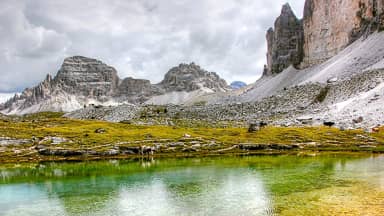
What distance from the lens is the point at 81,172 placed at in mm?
77250

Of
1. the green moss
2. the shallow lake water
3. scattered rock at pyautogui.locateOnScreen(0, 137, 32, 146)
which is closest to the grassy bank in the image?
scattered rock at pyautogui.locateOnScreen(0, 137, 32, 146)

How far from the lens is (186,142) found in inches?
4695

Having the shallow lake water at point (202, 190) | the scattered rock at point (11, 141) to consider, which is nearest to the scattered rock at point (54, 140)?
the scattered rock at point (11, 141)

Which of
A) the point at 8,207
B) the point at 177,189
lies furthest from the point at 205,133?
the point at 8,207

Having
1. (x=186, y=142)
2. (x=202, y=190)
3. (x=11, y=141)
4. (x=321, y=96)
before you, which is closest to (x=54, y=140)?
(x=11, y=141)

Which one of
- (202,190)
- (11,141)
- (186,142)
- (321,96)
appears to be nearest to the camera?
(202,190)

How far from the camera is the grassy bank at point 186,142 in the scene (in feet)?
351

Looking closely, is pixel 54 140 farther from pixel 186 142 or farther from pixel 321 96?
pixel 321 96

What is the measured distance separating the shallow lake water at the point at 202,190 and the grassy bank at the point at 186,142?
2671 centimetres

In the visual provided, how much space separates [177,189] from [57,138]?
7744 centimetres

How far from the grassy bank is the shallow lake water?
87.6 feet

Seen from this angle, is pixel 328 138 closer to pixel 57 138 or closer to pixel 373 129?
pixel 373 129

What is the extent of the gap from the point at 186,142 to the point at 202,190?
67.8m

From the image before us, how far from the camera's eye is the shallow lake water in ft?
132
